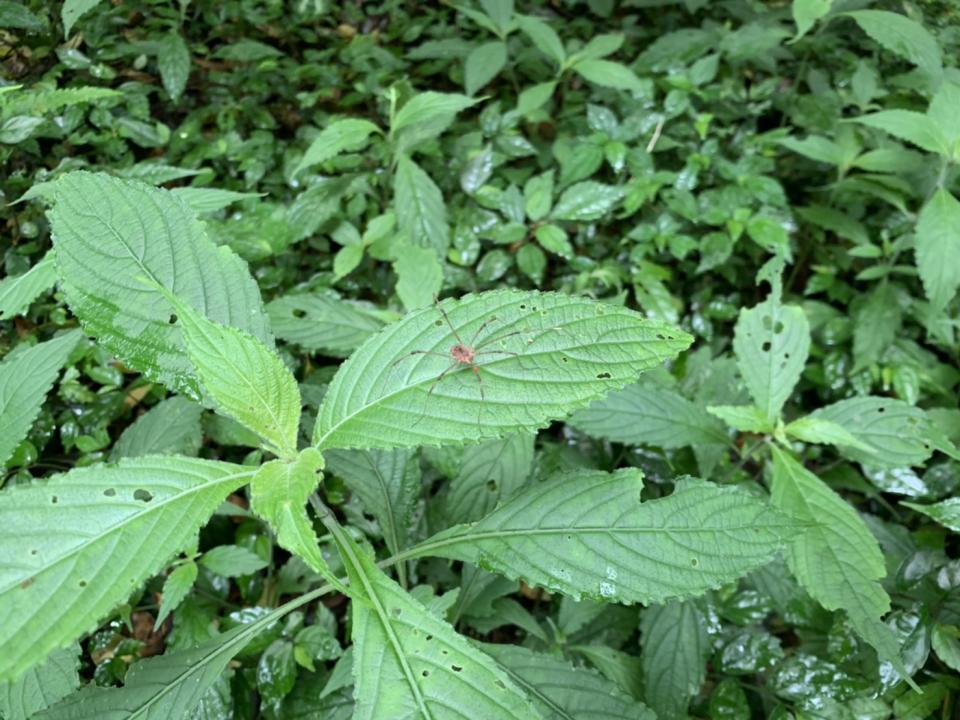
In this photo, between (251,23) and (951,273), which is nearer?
(951,273)

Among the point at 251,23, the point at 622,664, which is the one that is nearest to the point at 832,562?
the point at 622,664

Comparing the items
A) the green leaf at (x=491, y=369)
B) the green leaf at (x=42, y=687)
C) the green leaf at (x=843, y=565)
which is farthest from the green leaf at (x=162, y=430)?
the green leaf at (x=843, y=565)

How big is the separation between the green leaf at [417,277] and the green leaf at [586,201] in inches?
33.0

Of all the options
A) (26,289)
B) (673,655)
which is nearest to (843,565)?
(673,655)

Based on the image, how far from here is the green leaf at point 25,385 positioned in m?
1.55

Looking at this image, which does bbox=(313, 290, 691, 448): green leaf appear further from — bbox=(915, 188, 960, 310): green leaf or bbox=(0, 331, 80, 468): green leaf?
bbox=(915, 188, 960, 310): green leaf

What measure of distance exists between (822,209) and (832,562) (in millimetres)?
1831

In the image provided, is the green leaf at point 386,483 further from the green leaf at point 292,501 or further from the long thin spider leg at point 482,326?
the long thin spider leg at point 482,326

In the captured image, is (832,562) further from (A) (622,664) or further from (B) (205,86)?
(B) (205,86)

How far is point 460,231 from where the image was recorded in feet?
9.23

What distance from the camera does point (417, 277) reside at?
7.06 feet

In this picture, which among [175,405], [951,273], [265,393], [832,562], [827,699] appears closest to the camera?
[265,393]

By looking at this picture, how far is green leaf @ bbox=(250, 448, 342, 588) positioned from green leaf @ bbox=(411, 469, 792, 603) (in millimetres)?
404

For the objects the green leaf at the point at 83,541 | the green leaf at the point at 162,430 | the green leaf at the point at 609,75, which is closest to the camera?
the green leaf at the point at 83,541
